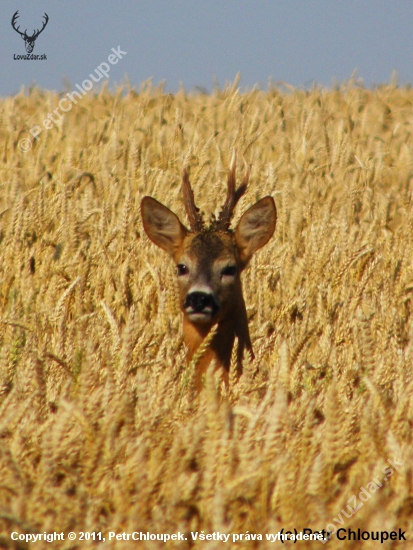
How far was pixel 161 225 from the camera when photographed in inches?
262

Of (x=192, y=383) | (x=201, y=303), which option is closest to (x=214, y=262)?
(x=201, y=303)

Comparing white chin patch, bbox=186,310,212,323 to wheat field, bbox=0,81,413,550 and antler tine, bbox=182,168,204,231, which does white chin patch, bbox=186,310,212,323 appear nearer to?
wheat field, bbox=0,81,413,550

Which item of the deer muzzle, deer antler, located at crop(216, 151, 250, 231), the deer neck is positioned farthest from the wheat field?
deer antler, located at crop(216, 151, 250, 231)

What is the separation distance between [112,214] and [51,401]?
5034mm

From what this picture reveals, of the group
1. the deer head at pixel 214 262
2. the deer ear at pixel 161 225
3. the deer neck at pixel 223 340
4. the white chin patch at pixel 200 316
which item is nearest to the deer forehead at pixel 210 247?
the deer head at pixel 214 262

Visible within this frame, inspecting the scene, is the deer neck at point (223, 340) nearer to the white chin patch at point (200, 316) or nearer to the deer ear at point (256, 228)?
the white chin patch at point (200, 316)

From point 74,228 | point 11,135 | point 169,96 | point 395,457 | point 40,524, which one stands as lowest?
point 40,524

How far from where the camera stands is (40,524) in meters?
3.57

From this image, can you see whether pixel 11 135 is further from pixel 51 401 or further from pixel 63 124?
pixel 51 401

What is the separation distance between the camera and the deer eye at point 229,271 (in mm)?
6172

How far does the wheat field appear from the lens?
3.62 metres

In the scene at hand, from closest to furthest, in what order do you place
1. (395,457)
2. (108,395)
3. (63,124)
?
(395,457), (108,395), (63,124)

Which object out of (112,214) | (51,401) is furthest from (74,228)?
(51,401)

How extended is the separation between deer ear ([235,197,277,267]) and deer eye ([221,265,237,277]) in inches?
11.9
